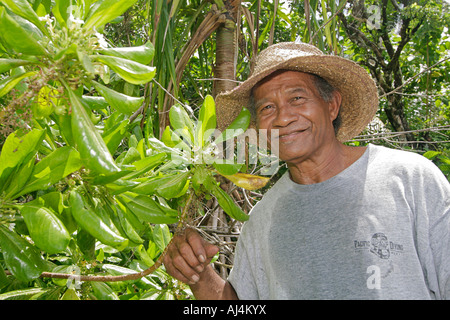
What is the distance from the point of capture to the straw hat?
1.61m

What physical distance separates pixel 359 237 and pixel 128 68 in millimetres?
900

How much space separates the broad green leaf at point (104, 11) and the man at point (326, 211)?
2.27 feet

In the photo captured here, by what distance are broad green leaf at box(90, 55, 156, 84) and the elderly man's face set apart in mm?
705

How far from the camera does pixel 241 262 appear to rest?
170 centimetres

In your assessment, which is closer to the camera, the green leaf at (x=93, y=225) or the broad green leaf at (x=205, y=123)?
the green leaf at (x=93, y=225)

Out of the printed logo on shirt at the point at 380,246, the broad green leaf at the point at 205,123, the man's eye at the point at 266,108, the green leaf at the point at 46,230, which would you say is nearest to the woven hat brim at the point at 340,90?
the man's eye at the point at 266,108

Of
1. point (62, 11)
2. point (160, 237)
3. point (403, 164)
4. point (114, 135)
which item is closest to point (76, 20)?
point (62, 11)

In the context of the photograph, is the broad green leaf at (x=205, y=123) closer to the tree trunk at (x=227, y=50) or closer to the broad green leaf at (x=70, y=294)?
the broad green leaf at (x=70, y=294)

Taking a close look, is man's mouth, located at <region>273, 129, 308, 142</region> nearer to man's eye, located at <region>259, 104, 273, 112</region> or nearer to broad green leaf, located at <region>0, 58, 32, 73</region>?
man's eye, located at <region>259, 104, 273, 112</region>

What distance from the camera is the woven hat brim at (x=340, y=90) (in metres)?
1.62

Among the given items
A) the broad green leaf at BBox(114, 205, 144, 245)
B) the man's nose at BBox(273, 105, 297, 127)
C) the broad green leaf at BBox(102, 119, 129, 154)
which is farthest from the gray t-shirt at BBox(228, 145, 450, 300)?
the broad green leaf at BBox(102, 119, 129, 154)

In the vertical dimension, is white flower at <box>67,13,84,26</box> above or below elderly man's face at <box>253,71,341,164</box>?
above

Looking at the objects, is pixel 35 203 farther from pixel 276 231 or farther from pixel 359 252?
pixel 359 252
